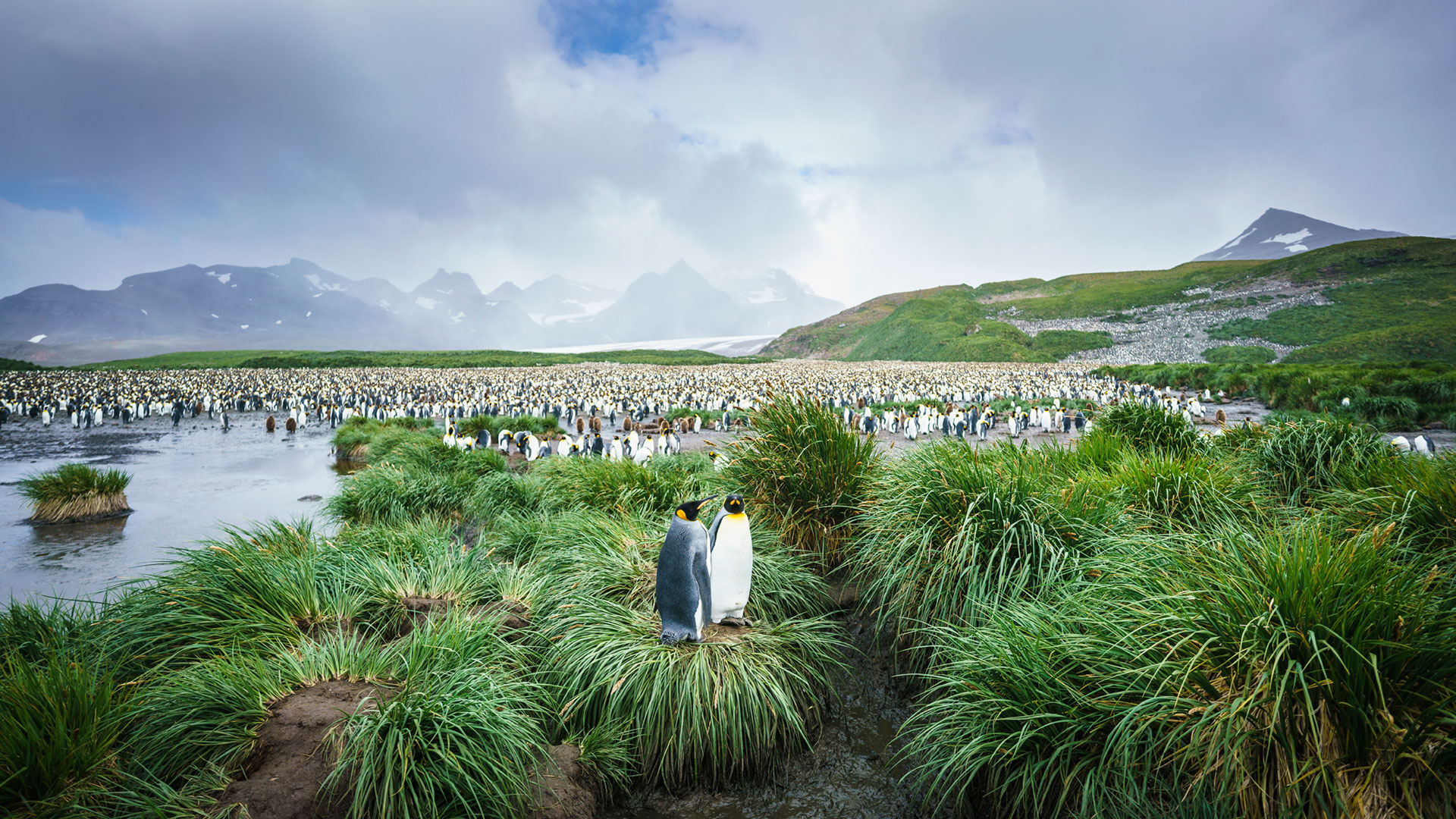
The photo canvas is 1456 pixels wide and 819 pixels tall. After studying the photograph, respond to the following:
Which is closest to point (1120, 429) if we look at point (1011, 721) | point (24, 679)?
point (1011, 721)

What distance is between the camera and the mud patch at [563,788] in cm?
335

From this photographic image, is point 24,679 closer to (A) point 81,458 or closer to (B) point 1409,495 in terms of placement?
(B) point 1409,495

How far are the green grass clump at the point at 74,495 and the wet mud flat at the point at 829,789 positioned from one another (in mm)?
11687

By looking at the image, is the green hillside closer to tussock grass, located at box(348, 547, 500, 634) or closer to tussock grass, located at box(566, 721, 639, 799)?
tussock grass, located at box(566, 721, 639, 799)

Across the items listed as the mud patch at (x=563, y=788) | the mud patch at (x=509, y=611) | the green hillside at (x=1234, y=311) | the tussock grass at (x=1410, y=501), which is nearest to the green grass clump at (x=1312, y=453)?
the tussock grass at (x=1410, y=501)

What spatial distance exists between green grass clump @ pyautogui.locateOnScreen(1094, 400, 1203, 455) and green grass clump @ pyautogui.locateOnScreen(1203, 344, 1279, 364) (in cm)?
4593

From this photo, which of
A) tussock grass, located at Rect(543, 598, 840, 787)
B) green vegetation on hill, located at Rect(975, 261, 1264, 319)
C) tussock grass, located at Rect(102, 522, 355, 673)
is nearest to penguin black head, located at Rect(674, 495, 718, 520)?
tussock grass, located at Rect(543, 598, 840, 787)

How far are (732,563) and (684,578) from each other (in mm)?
414

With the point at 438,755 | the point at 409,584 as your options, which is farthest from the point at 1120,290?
the point at 438,755

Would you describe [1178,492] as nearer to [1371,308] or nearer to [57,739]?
[57,739]

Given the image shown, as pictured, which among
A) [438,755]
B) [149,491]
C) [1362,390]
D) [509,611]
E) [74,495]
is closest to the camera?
[438,755]

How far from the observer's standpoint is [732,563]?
425 cm

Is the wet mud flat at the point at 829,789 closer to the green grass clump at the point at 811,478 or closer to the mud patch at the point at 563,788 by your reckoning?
the mud patch at the point at 563,788

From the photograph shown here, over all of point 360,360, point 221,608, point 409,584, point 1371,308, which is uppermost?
point 1371,308
